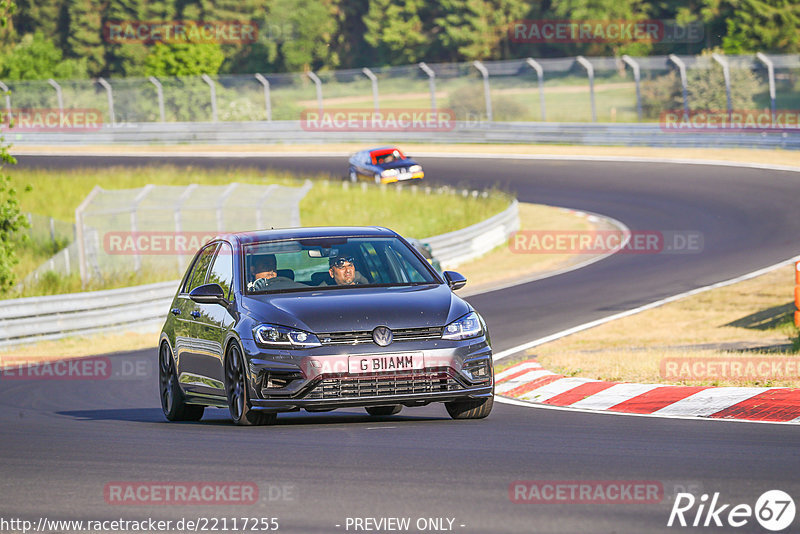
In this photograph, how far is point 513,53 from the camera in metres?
83.9

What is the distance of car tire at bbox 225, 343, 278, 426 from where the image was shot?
911cm

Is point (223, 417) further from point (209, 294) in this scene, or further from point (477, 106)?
point (477, 106)

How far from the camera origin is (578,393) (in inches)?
455

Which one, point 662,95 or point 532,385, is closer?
point 532,385

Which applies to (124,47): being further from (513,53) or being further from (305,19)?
(513,53)

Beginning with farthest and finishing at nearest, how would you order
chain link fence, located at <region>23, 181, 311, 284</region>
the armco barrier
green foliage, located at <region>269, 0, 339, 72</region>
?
green foliage, located at <region>269, 0, 339, 72</region> → chain link fence, located at <region>23, 181, 311, 284</region> → the armco barrier

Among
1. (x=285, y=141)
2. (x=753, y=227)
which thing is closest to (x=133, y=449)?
(x=753, y=227)

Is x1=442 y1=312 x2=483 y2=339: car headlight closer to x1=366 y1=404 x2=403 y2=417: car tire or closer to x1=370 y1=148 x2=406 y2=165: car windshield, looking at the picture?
x1=366 y1=404 x2=403 y2=417: car tire

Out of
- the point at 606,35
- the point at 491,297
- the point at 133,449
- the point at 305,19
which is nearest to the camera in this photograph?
the point at 133,449

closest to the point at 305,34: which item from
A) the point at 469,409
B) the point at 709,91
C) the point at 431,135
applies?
the point at 431,135

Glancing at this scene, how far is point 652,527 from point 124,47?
295ft

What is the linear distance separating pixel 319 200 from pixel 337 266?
29.3 meters

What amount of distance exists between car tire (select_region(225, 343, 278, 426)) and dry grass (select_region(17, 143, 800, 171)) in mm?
32997

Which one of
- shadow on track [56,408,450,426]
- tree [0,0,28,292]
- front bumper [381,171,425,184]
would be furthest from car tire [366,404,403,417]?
front bumper [381,171,425,184]
